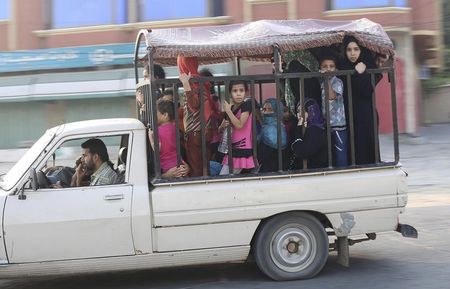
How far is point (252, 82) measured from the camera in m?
5.43

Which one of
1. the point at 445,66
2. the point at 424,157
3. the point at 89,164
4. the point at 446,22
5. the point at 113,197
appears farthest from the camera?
the point at 446,22

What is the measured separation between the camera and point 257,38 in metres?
5.32

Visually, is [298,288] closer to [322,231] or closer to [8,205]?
[322,231]

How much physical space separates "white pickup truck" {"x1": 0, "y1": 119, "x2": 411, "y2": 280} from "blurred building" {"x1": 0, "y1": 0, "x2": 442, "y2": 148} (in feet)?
46.3

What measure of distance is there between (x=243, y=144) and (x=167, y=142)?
2.40ft

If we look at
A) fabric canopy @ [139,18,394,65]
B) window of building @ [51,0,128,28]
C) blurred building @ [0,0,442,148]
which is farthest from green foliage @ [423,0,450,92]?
fabric canopy @ [139,18,394,65]

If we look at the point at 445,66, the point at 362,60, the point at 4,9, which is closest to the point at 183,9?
the point at 4,9

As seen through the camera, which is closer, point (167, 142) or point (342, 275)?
point (167, 142)

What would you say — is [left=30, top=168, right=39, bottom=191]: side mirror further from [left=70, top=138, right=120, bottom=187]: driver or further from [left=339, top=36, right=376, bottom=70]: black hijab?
[left=339, top=36, right=376, bottom=70]: black hijab

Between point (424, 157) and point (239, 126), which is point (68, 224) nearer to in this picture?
point (239, 126)

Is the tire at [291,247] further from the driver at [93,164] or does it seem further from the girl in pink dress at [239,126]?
the driver at [93,164]

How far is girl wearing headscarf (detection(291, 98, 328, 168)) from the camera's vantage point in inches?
213

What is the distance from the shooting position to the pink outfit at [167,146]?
17.2ft

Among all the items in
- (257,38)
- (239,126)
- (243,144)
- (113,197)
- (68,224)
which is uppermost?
(257,38)
